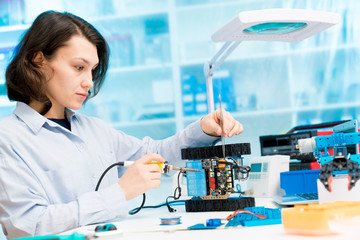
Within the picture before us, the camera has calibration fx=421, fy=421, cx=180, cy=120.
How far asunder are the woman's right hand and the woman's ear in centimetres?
49

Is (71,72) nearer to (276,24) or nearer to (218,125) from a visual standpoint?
(218,125)

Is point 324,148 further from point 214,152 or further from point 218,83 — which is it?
point 218,83

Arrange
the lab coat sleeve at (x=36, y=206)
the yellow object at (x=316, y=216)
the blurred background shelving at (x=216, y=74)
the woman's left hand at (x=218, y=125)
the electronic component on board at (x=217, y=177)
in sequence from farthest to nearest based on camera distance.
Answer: the blurred background shelving at (x=216, y=74), the woman's left hand at (x=218, y=125), the electronic component on board at (x=217, y=177), the lab coat sleeve at (x=36, y=206), the yellow object at (x=316, y=216)

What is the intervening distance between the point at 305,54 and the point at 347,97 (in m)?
0.39

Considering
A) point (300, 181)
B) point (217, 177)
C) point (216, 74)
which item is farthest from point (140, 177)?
point (216, 74)

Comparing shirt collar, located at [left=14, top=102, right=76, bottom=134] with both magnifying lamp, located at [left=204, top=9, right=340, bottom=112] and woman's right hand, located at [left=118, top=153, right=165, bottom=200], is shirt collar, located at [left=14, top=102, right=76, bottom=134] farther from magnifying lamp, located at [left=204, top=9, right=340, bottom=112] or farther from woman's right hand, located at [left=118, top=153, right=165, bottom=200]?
magnifying lamp, located at [left=204, top=9, right=340, bottom=112]

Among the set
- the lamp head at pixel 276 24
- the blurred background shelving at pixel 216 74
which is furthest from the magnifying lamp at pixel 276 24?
the blurred background shelving at pixel 216 74

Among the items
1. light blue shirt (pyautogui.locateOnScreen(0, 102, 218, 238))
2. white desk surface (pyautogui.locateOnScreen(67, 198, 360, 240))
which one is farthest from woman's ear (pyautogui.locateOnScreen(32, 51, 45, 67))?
white desk surface (pyautogui.locateOnScreen(67, 198, 360, 240))

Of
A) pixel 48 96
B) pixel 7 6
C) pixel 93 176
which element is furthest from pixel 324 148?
pixel 7 6

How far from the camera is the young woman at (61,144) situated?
1103 mm

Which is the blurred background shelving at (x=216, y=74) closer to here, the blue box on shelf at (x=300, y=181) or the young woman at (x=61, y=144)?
the young woman at (x=61, y=144)

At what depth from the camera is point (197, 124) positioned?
145 cm

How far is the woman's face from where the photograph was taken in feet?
Answer: 4.37

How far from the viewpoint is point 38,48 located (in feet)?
4.43
